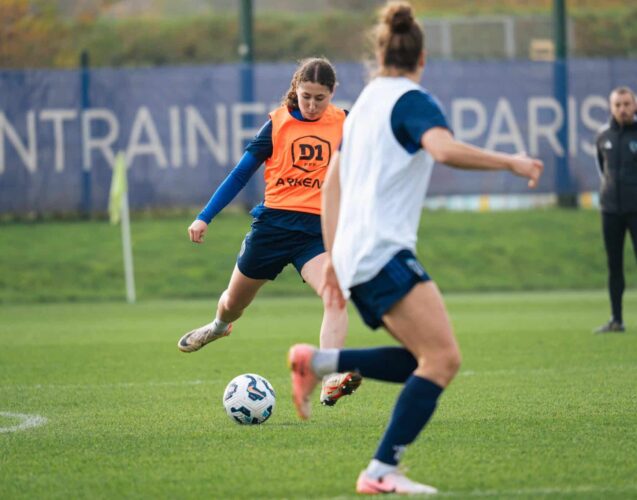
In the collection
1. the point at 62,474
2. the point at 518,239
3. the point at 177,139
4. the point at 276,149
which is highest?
the point at 276,149

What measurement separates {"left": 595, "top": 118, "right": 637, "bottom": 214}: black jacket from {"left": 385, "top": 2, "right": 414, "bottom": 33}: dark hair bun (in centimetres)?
820

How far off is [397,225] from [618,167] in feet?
27.7

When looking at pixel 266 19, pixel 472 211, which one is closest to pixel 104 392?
pixel 472 211

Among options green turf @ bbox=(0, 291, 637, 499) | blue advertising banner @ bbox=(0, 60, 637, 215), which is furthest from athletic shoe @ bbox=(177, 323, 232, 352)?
blue advertising banner @ bbox=(0, 60, 637, 215)

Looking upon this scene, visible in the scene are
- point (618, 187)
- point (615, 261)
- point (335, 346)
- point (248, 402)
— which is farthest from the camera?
point (615, 261)

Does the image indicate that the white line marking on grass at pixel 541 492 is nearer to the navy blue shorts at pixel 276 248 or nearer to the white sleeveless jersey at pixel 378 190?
the white sleeveless jersey at pixel 378 190

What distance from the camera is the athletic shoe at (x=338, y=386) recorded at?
791 centimetres

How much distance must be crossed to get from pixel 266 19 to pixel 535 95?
15608 millimetres

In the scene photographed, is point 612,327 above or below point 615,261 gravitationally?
below

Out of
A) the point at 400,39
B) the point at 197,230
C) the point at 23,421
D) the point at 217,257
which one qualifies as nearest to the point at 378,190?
the point at 400,39

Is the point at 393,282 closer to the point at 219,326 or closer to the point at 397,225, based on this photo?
the point at 397,225

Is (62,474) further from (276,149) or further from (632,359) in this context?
(632,359)

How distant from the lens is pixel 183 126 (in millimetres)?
22516

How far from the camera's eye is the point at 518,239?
22.2 meters
